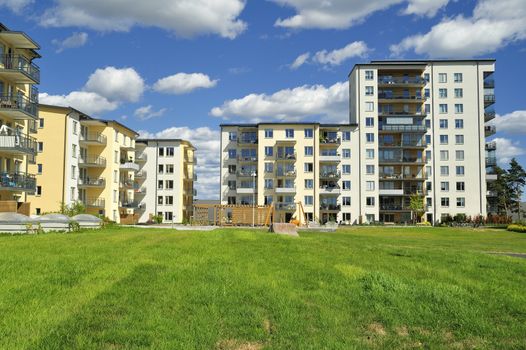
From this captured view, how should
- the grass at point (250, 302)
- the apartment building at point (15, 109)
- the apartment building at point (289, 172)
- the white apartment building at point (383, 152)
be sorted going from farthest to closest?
the white apartment building at point (383, 152)
the apartment building at point (289, 172)
the apartment building at point (15, 109)
the grass at point (250, 302)

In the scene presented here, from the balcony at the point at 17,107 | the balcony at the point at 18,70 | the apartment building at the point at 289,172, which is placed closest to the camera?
the balcony at the point at 17,107

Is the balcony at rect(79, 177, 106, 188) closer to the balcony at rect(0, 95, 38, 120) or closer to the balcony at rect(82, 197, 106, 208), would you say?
the balcony at rect(82, 197, 106, 208)

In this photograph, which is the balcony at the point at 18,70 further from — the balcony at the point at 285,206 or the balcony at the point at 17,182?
the balcony at the point at 285,206

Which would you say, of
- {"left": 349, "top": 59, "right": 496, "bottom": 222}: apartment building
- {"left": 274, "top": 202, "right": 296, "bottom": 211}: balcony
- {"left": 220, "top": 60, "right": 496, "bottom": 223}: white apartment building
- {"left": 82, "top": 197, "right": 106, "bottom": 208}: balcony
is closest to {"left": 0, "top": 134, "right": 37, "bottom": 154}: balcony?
{"left": 82, "top": 197, "right": 106, "bottom": 208}: balcony

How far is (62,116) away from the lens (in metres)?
64.5

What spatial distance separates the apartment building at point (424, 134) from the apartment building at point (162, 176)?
106 ft

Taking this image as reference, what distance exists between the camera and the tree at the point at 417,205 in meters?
87.8

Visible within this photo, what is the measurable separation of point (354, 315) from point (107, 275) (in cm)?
539

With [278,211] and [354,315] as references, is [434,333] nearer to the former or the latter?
[354,315]

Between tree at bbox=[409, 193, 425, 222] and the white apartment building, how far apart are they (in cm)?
146

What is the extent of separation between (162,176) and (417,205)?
148ft

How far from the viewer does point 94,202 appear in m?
71.6

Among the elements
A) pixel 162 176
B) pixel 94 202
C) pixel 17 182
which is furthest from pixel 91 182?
pixel 17 182

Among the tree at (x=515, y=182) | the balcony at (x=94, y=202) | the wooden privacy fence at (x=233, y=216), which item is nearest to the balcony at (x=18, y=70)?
the balcony at (x=94, y=202)
